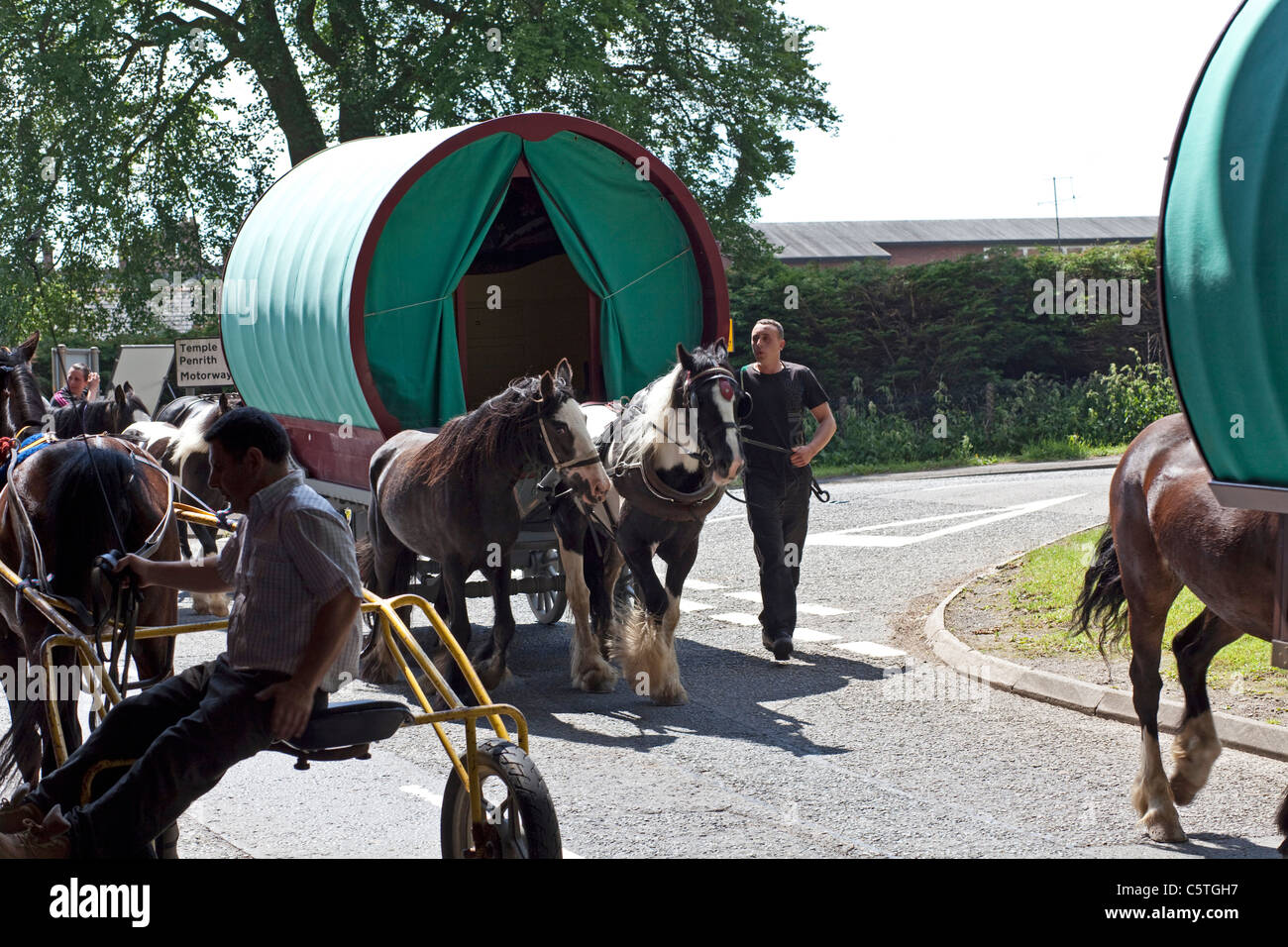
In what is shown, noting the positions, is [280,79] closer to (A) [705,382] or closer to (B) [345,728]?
(A) [705,382]

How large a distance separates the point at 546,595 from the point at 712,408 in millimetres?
3444

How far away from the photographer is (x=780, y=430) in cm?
923

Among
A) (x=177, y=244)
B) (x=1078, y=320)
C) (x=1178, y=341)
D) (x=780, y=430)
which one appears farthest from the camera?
(x=177, y=244)

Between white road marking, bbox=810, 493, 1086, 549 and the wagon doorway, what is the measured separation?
407cm

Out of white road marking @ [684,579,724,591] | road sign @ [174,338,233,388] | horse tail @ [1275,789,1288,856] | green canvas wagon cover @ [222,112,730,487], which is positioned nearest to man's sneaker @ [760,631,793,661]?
green canvas wagon cover @ [222,112,730,487]

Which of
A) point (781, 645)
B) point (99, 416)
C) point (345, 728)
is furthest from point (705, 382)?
point (99, 416)

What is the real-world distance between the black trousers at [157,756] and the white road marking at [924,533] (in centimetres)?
1052

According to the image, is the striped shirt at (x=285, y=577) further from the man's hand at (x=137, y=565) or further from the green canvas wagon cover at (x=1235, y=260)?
the green canvas wagon cover at (x=1235, y=260)

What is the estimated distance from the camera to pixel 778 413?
30.3 ft

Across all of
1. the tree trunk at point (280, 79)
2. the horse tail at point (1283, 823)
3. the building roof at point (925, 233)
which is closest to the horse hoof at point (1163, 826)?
the horse tail at point (1283, 823)
